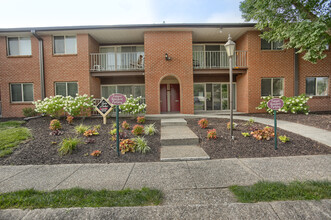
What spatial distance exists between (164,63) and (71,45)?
6182mm

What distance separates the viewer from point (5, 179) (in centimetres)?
318

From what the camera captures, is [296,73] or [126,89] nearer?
[296,73]

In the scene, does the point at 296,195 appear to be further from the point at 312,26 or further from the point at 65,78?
the point at 65,78

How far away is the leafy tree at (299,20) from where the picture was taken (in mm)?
6873

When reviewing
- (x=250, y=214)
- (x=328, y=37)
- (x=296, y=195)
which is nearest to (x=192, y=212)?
(x=250, y=214)

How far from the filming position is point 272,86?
10.5 m

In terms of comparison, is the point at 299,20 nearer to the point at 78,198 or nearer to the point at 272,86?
the point at 272,86

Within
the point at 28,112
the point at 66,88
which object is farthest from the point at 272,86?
the point at 28,112

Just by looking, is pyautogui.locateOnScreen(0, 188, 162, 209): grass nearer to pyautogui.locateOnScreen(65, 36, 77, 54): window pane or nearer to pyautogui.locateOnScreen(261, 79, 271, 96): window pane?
pyautogui.locateOnScreen(65, 36, 77, 54): window pane

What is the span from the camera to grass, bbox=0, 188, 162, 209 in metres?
2.25

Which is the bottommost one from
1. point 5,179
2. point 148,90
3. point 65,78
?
point 5,179

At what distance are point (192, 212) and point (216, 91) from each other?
35.8ft

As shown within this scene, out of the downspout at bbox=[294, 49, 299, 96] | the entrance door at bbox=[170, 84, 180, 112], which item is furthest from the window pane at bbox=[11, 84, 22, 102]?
the downspout at bbox=[294, 49, 299, 96]

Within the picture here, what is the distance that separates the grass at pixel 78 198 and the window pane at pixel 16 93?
10687 mm
